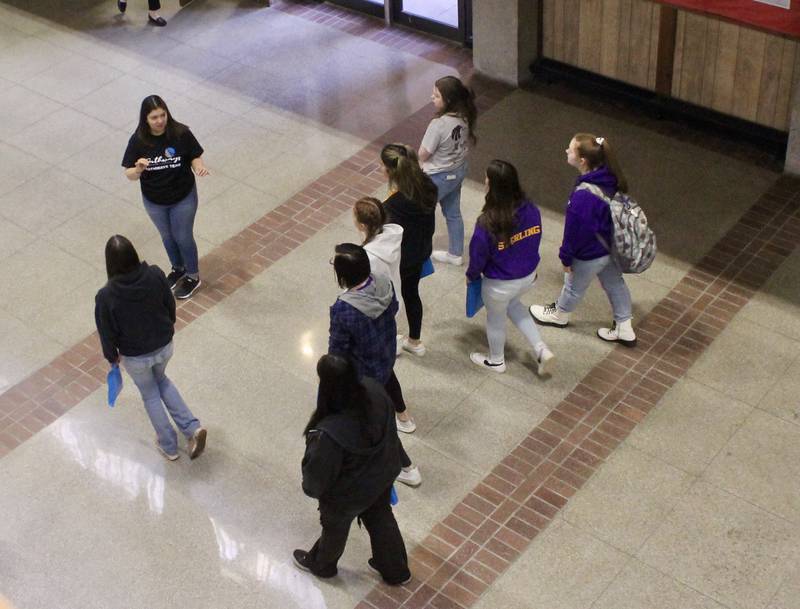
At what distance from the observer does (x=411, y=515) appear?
690 centimetres

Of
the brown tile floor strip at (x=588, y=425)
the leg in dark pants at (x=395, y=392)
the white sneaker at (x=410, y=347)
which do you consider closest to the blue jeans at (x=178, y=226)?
the white sneaker at (x=410, y=347)

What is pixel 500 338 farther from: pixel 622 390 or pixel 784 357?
pixel 784 357

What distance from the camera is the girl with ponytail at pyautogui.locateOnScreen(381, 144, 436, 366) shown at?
702cm

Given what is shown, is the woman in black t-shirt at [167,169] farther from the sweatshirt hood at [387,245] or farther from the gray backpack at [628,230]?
the gray backpack at [628,230]

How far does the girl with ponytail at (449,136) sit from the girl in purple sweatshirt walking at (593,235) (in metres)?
0.91

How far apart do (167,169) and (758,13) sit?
175 inches

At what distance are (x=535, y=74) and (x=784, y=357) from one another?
4.56 meters

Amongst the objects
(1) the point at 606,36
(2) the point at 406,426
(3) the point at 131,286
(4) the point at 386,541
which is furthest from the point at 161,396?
(1) the point at 606,36

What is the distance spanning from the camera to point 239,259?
360 inches

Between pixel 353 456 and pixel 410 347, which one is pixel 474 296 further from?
pixel 353 456

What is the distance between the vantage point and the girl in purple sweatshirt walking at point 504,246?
22.7 feet

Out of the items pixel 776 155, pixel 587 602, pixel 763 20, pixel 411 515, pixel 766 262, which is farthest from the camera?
pixel 776 155

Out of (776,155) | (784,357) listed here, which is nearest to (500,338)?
(784,357)

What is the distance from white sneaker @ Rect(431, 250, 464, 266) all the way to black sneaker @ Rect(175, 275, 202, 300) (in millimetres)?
1891
